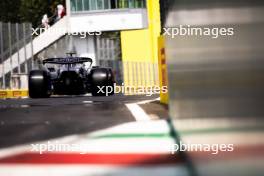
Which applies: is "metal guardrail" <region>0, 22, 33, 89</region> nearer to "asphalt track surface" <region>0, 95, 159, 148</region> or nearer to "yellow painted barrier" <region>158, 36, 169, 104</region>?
"yellow painted barrier" <region>158, 36, 169, 104</region>

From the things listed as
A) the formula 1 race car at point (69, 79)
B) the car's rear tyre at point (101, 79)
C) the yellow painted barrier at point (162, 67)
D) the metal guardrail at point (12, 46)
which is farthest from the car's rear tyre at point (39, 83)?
the metal guardrail at point (12, 46)

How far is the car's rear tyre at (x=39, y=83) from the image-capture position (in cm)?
1414

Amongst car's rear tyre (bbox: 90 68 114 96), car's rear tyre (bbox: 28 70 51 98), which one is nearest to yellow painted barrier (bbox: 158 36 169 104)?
car's rear tyre (bbox: 90 68 114 96)

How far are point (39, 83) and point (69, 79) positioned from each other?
2.83 ft

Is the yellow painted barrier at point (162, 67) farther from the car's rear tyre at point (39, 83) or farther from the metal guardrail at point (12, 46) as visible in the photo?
the metal guardrail at point (12, 46)

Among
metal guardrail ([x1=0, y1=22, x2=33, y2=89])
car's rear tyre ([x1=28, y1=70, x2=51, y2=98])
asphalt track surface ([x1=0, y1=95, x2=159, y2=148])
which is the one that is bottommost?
asphalt track surface ([x1=0, y1=95, x2=159, y2=148])

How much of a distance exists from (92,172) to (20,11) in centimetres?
3910

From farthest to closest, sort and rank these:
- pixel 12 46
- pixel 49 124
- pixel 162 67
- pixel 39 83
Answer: pixel 12 46
pixel 39 83
pixel 162 67
pixel 49 124

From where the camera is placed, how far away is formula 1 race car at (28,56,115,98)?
46.2ft

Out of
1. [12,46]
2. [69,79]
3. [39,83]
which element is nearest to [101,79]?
[69,79]

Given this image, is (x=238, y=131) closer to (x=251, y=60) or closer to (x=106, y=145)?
(x=251, y=60)

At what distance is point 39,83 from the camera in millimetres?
14156

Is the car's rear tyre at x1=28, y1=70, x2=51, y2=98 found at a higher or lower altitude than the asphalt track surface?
higher

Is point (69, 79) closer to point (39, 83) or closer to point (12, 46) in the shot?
point (39, 83)
